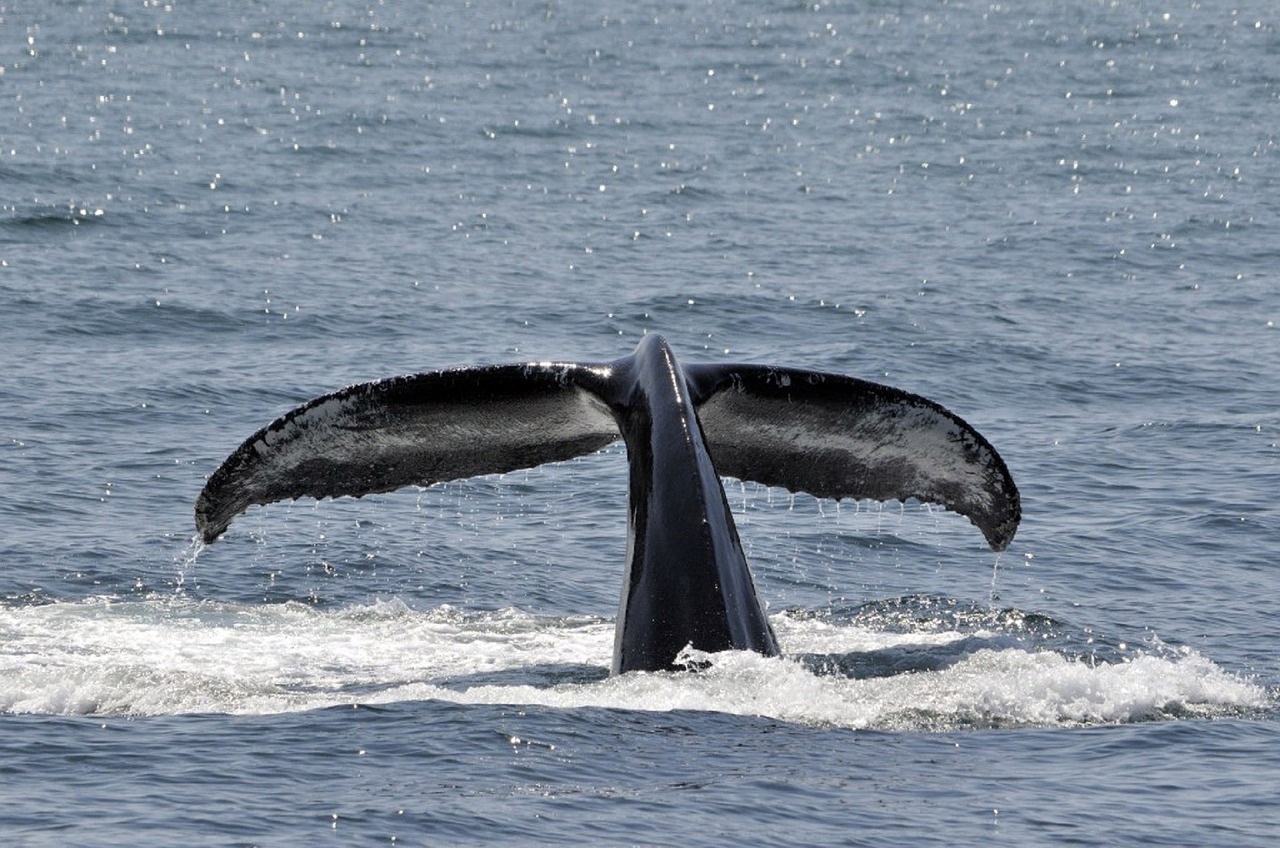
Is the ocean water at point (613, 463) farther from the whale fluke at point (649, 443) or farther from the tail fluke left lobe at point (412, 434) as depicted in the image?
the tail fluke left lobe at point (412, 434)

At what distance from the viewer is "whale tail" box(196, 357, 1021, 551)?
1216cm

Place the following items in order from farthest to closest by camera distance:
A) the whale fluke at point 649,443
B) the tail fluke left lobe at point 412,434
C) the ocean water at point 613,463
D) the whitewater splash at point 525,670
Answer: the tail fluke left lobe at point 412,434 → the whale fluke at point 649,443 → the whitewater splash at point 525,670 → the ocean water at point 613,463

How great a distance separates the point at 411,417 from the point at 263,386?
10981mm

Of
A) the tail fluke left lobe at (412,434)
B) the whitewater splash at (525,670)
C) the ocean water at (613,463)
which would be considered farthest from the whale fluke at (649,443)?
the ocean water at (613,463)

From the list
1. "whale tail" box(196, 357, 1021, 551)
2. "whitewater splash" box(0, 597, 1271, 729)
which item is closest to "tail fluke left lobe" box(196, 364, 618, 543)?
"whale tail" box(196, 357, 1021, 551)

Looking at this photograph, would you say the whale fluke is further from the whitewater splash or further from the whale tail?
the whitewater splash

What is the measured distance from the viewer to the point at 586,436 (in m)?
12.7

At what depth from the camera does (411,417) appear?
40.4 ft

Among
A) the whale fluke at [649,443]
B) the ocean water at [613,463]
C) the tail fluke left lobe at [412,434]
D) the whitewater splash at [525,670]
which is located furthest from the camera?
the tail fluke left lobe at [412,434]

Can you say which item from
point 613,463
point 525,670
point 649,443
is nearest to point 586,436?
point 649,443

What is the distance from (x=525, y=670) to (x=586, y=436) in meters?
1.60

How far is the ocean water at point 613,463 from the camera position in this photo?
1041cm

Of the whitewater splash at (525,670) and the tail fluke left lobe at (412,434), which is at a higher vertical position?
the tail fluke left lobe at (412,434)

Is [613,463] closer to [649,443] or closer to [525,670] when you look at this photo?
[525,670]
